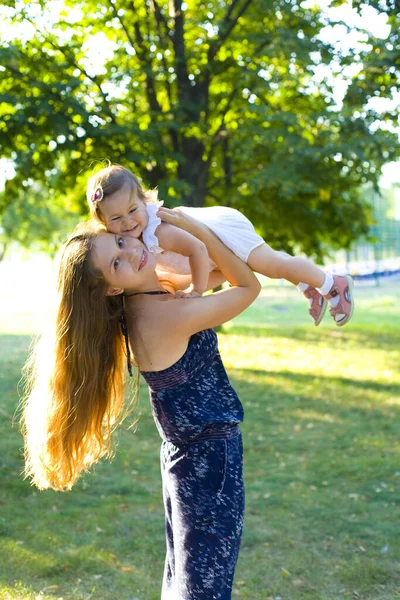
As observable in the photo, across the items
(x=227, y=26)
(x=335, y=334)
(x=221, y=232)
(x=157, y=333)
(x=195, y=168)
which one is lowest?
(x=335, y=334)

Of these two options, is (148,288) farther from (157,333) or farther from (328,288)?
(328,288)

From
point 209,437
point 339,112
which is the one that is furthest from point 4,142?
point 209,437

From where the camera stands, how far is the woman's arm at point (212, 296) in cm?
236

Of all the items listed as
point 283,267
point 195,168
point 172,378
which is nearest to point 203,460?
point 172,378

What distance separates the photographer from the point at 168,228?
2.62 metres

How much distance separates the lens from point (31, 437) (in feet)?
8.94

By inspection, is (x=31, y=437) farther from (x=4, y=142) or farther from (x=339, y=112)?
(x=339, y=112)

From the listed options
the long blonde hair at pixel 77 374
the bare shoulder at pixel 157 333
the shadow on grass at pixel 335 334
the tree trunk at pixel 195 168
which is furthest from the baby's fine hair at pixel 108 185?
the shadow on grass at pixel 335 334

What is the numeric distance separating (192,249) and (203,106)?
29.6 ft

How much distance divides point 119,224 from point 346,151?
708 centimetres

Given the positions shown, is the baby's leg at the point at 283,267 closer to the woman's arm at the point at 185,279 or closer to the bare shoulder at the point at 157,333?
the woman's arm at the point at 185,279

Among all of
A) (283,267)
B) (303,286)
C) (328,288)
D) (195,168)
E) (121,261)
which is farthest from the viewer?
(195,168)

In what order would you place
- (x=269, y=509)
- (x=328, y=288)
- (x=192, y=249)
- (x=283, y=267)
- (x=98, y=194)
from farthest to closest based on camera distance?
(x=269, y=509), (x=328, y=288), (x=283, y=267), (x=98, y=194), (x=192, y=249)

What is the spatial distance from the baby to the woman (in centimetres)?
16
